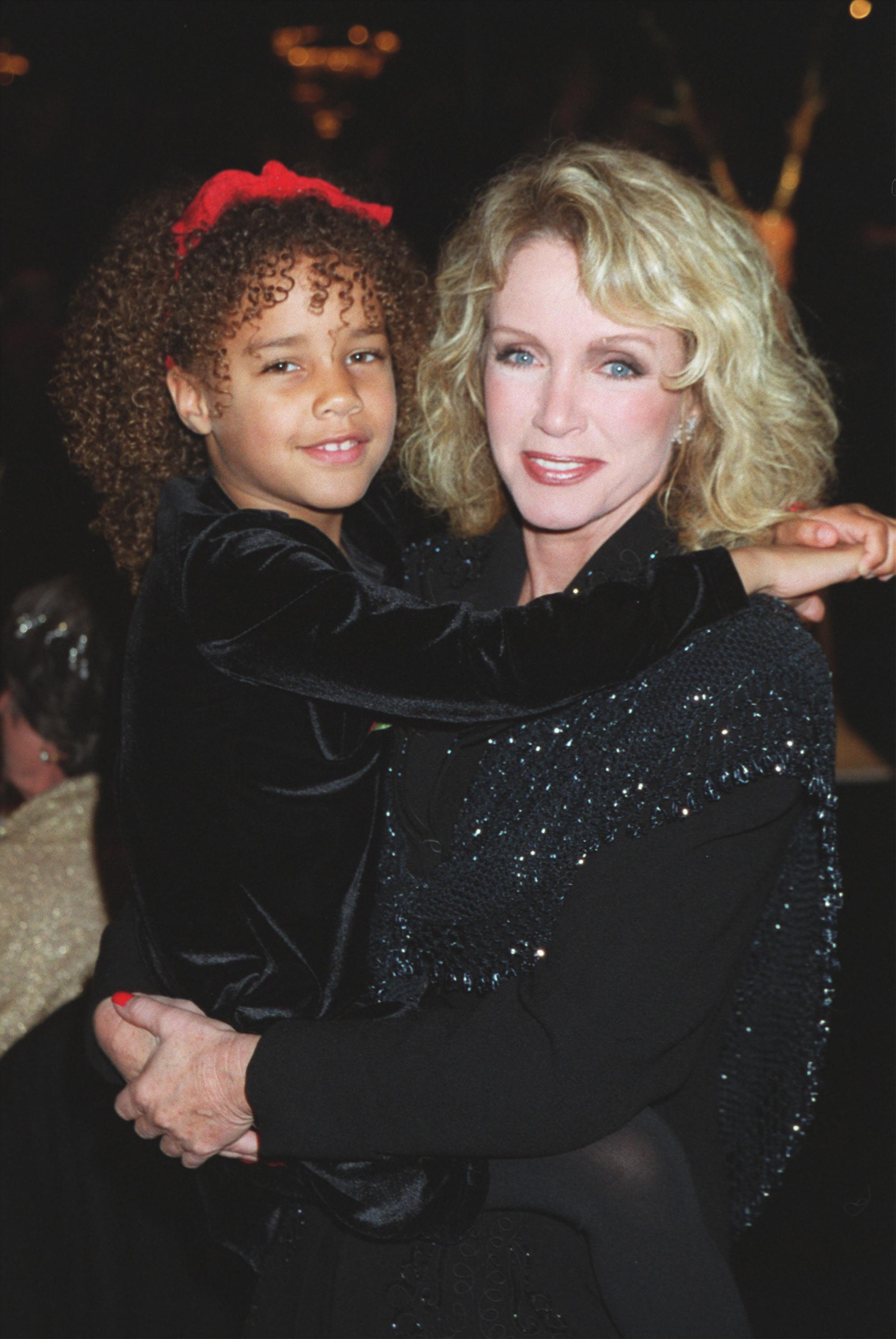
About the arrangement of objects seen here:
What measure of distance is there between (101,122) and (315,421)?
3157 millimetres

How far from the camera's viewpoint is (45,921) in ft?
8.47

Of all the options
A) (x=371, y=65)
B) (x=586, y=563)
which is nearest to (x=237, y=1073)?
(x=586, y=563)

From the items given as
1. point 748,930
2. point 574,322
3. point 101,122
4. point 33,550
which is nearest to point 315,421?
point 574,322

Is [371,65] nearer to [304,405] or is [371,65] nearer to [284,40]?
[284,40]

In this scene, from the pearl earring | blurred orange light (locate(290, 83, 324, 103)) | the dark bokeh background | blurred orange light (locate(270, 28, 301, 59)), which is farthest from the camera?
blurred orange light (locate(290, 83, 324, 103))

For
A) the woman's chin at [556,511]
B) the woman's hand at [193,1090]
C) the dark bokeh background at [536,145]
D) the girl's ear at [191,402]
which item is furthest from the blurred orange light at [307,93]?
the woman's hand at [193,1090]

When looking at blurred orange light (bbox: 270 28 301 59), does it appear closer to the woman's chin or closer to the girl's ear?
the girl's ear

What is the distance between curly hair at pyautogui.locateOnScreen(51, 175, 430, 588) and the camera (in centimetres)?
178

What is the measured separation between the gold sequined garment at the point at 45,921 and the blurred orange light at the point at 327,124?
3.73 metres

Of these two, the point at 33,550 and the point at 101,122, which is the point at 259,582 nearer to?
the point at 33,550

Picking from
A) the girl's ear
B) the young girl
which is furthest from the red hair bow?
the girl's ear

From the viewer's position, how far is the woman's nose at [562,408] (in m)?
1.62

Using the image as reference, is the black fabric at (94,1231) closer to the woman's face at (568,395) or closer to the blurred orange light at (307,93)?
the woman's face at (568,395)

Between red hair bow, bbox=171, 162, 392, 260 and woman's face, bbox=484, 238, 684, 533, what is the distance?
388 mm
